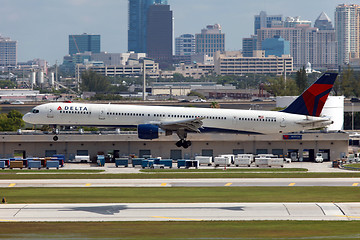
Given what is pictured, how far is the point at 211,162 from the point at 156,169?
35.5 ft

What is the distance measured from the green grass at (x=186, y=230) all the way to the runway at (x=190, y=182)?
19.6 metres

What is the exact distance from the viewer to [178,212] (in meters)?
53.5

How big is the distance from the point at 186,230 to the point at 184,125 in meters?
35.3

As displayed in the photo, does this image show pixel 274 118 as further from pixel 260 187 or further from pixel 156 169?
pixel 260 187

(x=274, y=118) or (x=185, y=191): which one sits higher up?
(x=274, y=118)

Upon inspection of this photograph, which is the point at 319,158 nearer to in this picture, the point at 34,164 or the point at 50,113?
the point at 50,113

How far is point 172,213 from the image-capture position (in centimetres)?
5303

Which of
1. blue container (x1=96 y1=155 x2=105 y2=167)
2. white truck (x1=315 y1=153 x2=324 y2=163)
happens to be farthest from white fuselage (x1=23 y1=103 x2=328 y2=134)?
white truck (x1=315 y1=153 x2=324 y2=163)

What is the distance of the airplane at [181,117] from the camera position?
3317 inches

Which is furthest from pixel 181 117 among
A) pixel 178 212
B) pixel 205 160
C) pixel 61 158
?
pixel 178 212

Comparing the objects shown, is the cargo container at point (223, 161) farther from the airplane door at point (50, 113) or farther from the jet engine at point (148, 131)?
the airplane door at point (50, 113)

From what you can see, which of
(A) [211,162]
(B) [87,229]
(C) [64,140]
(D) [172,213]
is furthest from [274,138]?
(B) [87,229]

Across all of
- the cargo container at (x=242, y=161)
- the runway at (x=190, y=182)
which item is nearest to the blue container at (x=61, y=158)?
the runway at (x=190, y=182)

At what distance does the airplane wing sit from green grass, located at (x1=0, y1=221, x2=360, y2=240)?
32.3m
